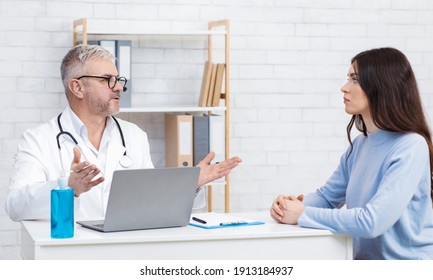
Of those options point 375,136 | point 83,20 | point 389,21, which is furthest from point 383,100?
point 389,21

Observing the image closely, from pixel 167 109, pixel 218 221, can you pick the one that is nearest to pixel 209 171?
pixel 218 221

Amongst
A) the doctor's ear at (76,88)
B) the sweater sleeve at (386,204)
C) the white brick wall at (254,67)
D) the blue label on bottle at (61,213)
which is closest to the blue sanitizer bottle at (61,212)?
the blue label on bottle at (61,213)

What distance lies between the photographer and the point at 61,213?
231cm

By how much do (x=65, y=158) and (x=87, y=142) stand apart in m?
0.13

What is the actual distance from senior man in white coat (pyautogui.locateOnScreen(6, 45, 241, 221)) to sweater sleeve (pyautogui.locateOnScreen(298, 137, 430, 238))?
433mm

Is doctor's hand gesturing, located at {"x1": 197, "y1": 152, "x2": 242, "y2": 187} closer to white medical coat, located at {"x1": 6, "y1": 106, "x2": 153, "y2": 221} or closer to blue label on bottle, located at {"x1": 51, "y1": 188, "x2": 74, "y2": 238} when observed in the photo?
white medical coat, located at {"x1": 6, "y1": 106, "x2": 153, "y2": 221}

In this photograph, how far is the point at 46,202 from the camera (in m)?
2.70

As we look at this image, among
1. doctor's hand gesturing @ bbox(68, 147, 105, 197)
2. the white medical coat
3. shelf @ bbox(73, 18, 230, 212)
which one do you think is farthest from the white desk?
shelf @ bbox(73, 18, 230, 212)

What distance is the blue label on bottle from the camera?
2.31m

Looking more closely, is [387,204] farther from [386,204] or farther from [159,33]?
[159,33]

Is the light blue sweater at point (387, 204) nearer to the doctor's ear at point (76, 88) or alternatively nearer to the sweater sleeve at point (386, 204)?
the sweater sleeve at point (386, 204)
